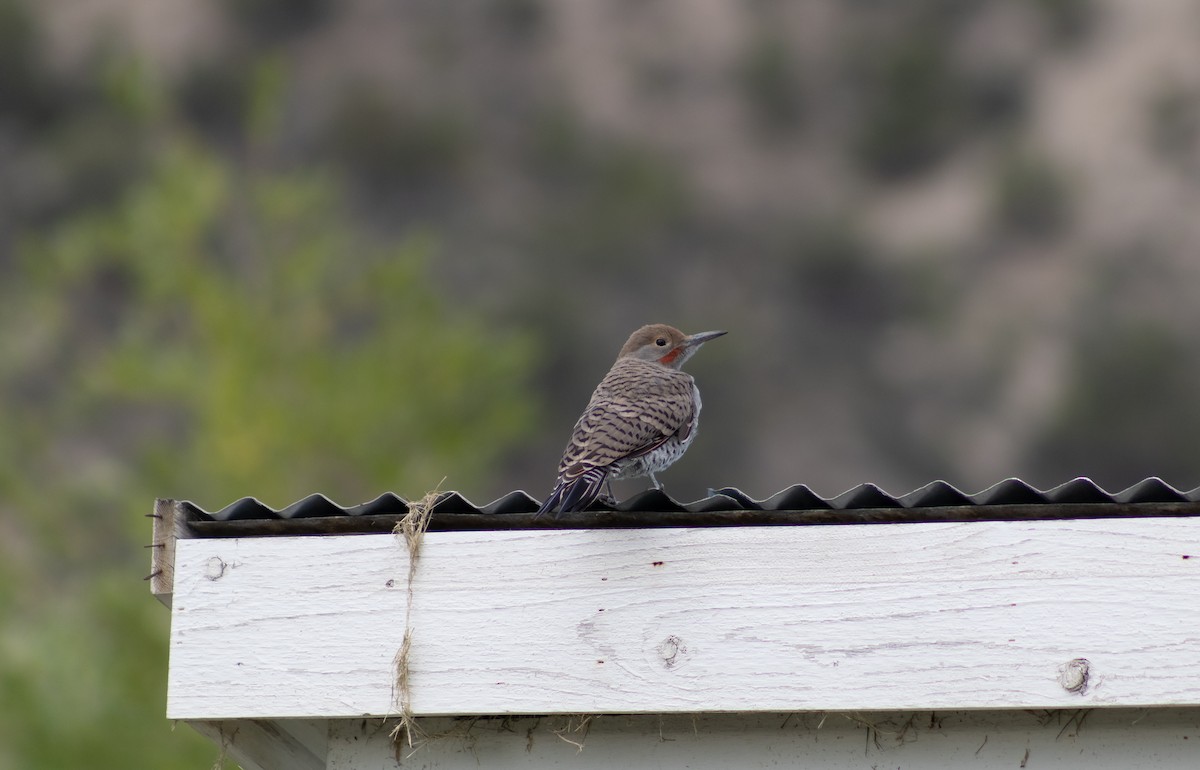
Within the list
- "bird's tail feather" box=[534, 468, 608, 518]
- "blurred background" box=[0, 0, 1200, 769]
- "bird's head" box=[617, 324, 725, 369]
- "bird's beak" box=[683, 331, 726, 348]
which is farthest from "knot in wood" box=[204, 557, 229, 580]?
"blurred background" box=[0, 0, 1200, 769]

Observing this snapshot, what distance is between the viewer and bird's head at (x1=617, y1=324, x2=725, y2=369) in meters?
6.46

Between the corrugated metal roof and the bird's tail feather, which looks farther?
the bird's tail feather

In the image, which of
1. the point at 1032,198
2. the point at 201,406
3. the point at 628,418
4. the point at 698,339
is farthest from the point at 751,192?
the point at 628,418

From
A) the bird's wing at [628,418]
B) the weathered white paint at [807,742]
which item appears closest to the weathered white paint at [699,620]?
the weathered white paint at [807,742]

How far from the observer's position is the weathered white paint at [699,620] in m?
3.31

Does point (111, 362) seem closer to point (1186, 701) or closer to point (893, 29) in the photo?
point (1186, 701)

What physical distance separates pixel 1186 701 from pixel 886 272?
3769 centimetres

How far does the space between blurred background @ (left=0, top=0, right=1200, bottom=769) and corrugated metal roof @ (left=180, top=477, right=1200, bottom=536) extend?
20.1 metres

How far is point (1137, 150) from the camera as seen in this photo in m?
39.8

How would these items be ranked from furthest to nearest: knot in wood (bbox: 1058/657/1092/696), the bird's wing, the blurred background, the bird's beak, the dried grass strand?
the blurred background → the bird's beak → the bird's wing → the dried grass strand → knot in wood (bbox: 1058/657/1092/696)

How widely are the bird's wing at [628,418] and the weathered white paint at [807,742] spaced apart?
25.5 inches

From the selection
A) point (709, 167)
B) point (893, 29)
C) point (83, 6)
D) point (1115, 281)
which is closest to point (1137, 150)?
point (1115, 281)

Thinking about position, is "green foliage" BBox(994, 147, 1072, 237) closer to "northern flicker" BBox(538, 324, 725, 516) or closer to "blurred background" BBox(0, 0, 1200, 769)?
"blurred background" BBox(0, 0, 1200, 769)

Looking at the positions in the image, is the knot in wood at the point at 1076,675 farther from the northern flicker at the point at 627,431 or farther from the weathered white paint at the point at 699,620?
the northern flicker at the point at 627,431
